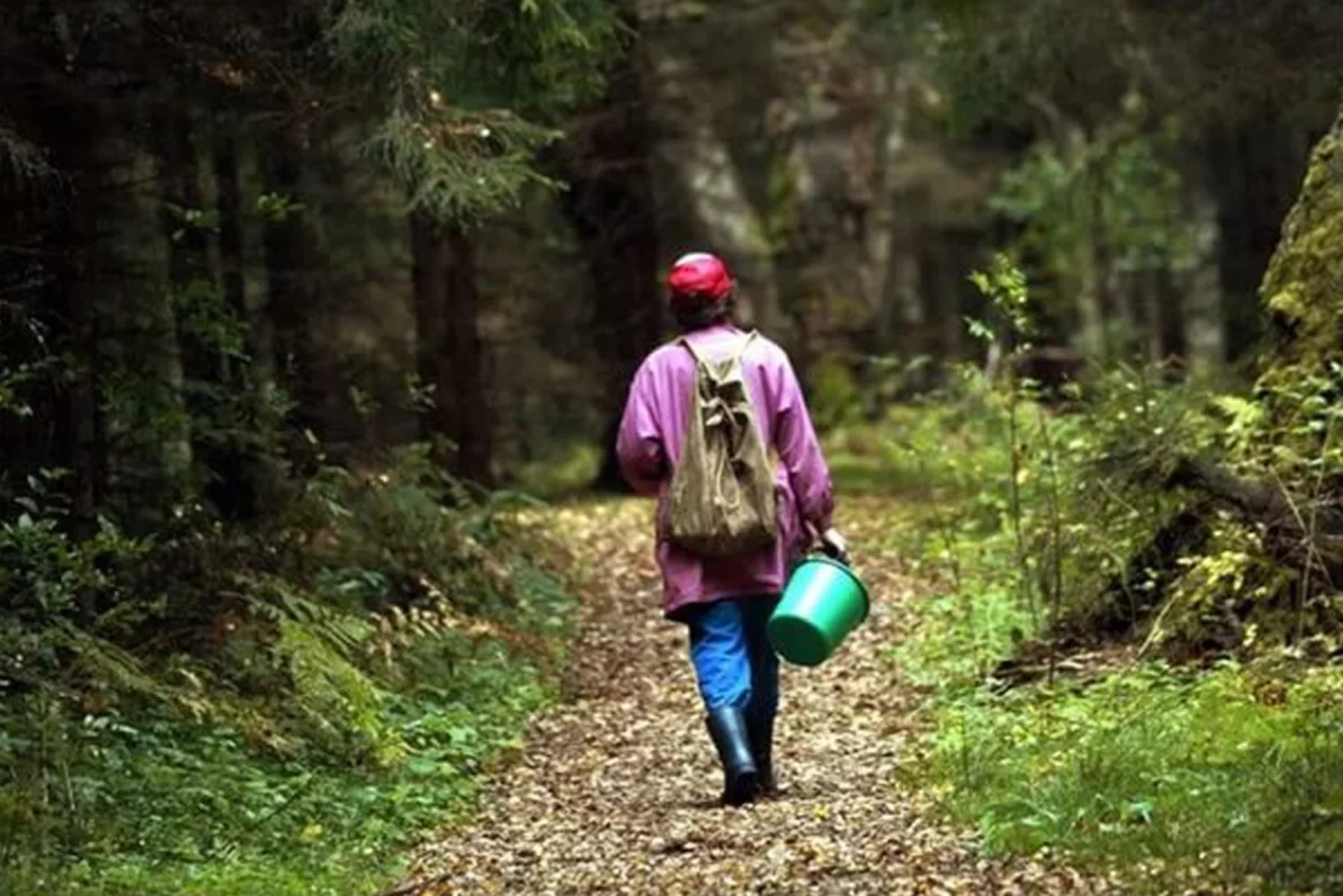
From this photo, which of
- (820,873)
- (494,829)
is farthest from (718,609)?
(820,873)

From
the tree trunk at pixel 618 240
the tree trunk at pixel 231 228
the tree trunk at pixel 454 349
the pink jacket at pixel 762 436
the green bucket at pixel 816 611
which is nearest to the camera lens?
the green bucket at pixel 816 611

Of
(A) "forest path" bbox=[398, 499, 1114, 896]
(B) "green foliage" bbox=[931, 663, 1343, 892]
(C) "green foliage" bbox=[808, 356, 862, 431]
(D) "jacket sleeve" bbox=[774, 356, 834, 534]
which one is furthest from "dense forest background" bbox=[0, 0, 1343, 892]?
(C) "green foliage" bbox=[808, 356, 862, 431]

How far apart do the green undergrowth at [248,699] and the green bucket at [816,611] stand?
1.46 meters

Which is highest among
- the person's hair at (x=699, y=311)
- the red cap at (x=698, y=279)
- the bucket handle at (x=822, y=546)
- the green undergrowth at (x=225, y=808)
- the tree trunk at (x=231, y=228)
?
the tree trunk at (x=231, y=228)

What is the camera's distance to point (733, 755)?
848 centimetres

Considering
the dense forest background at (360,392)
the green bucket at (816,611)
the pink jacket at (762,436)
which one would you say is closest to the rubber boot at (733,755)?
the green bucket at (816,611)

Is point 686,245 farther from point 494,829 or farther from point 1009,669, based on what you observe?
point 494,829

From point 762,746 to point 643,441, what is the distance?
1.29 m

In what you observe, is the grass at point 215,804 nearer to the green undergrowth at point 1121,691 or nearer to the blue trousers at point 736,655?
the blue trousers at point 736,655

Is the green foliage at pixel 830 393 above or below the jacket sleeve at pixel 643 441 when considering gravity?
below

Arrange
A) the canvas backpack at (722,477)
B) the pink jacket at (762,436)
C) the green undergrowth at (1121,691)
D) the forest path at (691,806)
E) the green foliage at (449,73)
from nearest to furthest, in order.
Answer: the green undergrowth at (1121,691) < the forest path at (691,806) < the canvas backpack at (722,477) < the pink jacket at (762,436) < the green foliage at (449,73)

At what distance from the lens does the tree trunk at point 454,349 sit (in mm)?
16812

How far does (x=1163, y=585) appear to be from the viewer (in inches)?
396

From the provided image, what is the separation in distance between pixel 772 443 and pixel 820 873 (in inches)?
86.8
